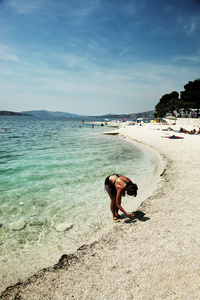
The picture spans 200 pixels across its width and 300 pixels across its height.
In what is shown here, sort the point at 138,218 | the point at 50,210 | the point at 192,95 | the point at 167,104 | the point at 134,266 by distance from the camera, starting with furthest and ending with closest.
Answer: the point at 167,104, the point at 192,95, the point at 50,210, the point at 138,218, the point at 134,266

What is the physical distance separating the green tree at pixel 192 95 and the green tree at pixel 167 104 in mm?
22610

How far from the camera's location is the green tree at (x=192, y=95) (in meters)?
47.3

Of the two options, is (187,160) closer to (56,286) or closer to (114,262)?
(114,262)

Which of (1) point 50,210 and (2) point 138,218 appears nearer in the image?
(2) point 138,218

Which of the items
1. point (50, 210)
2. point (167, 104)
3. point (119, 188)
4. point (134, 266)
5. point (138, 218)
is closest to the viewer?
point (134, 266)

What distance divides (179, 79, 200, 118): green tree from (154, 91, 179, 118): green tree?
74.2ft

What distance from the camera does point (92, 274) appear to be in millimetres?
3135

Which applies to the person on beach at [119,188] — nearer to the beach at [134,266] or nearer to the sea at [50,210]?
the beach at [134,266]

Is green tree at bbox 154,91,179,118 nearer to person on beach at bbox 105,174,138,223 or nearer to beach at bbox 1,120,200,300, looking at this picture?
person on beach at bbox 105,174,138,223

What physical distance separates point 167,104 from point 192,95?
109 ft

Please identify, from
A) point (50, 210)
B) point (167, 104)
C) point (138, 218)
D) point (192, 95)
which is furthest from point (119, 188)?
point (167, 104)

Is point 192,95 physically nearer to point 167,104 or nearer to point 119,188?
point 167,104

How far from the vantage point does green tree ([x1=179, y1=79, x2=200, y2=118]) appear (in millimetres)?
47344

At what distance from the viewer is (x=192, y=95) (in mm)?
48062
